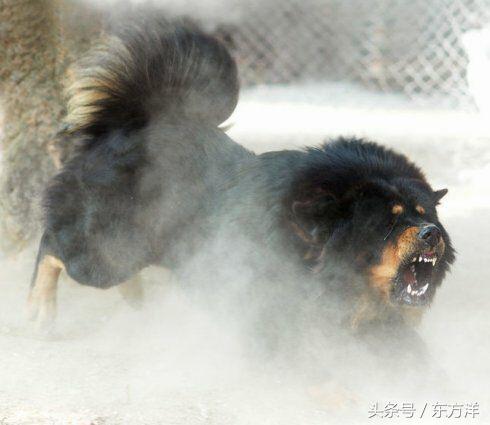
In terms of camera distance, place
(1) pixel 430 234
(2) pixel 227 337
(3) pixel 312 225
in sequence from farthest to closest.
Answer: (2) pixel 227 337 → (3) pixel 312 225 → (1) pixel 430 234

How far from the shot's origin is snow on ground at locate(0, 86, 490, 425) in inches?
166

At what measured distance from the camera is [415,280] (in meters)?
4.39

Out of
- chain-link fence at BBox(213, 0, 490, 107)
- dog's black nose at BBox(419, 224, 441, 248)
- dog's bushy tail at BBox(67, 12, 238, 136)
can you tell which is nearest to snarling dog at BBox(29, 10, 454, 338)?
dog's bushy tail at BBox(67, 12, 238, 136)

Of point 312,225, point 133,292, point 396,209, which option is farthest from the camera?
point 133,292

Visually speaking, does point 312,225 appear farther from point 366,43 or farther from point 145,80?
point 366,43

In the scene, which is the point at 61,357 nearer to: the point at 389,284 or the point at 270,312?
the point at 270,312

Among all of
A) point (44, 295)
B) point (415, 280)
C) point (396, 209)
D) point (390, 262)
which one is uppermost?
point (396, 209)

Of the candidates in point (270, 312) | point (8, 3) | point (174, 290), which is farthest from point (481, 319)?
point (8, 3)

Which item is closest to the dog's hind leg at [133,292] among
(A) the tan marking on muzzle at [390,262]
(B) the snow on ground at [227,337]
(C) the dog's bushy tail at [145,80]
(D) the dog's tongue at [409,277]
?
(B) the snow on ground at [227,337]

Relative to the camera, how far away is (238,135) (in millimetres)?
7473

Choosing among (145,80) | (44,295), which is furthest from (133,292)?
(145,80)

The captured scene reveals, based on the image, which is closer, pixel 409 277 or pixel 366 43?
pixel 409 277

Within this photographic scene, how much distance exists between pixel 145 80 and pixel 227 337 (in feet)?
5.14

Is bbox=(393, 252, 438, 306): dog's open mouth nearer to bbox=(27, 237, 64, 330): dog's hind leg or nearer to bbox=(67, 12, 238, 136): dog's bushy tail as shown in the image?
bbox=(67, 12, 238, 136): dog's bushy tail
